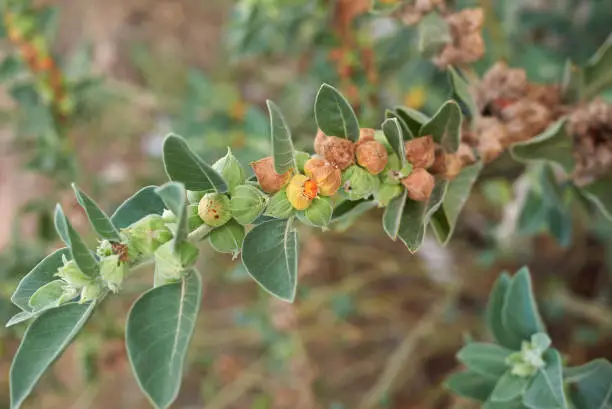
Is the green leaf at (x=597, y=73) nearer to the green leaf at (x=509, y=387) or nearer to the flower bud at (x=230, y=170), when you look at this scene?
the green leaf at (x=509, y=387)

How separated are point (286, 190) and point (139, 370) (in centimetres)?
19

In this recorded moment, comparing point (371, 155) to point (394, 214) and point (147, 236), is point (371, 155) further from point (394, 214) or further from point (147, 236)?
point (147, 236)

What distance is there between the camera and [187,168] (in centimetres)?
53

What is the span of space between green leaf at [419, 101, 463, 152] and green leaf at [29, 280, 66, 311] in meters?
0.37

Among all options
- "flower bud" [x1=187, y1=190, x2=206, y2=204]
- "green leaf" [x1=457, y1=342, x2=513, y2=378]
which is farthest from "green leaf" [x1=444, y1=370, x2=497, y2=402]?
"flower bud" [x1=187, y1=190, x2=206, y2=204]

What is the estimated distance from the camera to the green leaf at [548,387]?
0.66m

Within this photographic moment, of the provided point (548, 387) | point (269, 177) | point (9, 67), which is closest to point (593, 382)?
point (548, 387)

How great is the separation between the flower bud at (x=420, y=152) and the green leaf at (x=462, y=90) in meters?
0.10

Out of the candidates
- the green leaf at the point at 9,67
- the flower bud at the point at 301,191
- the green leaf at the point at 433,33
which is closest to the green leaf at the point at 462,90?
the green leaf at the point at 433,33

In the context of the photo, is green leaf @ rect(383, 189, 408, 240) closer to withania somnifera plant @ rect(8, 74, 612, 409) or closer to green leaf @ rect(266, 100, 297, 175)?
withania somnifera plant @ rect(8, 74, 612, 409)

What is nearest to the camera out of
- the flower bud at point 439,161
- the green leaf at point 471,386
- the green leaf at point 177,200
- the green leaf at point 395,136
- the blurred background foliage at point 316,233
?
the green leaf at point 177,200

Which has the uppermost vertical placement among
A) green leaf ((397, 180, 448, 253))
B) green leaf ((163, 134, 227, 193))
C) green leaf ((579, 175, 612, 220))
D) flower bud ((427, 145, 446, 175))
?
green leaf ((163, 134, 227, 193))

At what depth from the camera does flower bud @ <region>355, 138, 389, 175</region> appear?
1.95 ft

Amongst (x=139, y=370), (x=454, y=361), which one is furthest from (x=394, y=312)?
(x=139, y=370)
